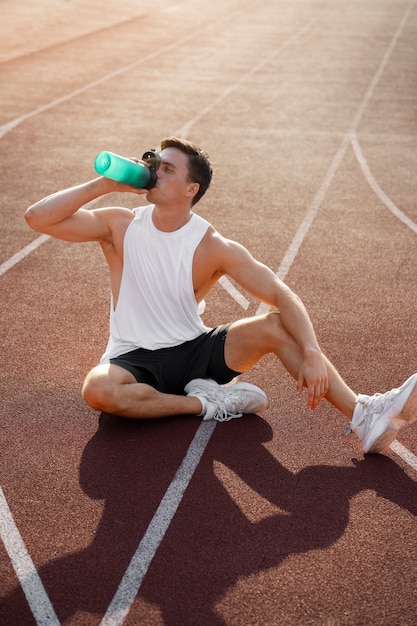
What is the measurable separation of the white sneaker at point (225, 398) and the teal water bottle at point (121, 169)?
1241mm

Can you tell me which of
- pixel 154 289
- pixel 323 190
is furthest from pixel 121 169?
pixel 323 190

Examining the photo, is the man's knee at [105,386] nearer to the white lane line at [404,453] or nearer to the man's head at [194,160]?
the man's head at [194,160]

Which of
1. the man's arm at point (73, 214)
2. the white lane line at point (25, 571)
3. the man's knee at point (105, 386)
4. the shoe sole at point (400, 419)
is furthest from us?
the man's arm at point (73, 214)

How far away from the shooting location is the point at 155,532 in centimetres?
400

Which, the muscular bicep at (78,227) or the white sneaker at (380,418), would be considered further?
the muscular bicep at (78,227)

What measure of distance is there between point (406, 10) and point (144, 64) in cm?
1787

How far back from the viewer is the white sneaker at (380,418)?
4516mm

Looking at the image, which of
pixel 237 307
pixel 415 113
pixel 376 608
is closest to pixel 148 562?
pixel 376 608

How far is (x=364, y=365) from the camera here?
583cm

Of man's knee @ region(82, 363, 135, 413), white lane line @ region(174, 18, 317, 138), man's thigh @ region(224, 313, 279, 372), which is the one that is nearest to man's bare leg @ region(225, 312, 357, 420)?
man's thigh @ region(224, 313, 279, 372)

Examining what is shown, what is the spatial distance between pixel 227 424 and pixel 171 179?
148 cm

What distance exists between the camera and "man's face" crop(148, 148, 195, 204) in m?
4.94

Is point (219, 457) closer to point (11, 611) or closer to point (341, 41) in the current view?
point (11, 611)

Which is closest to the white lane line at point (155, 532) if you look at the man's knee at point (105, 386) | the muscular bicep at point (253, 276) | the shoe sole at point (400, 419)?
the man's knee at point (105, 386)
